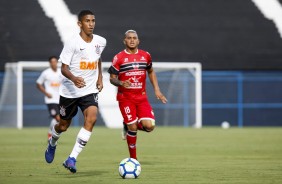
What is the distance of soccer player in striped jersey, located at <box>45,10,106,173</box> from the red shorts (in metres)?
1.14

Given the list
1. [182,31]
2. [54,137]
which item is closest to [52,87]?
[54,137]

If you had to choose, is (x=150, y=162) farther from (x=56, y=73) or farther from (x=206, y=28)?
(x=206, y=28)

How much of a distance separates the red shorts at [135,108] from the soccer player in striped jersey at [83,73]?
3.75 ft

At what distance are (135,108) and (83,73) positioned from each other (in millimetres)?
1554

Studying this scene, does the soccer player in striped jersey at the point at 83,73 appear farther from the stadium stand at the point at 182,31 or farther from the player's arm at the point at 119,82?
the stadium stand at the point at 182,31

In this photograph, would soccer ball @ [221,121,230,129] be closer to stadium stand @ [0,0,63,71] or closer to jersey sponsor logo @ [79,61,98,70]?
stadium stand @ [0,0,63,71]

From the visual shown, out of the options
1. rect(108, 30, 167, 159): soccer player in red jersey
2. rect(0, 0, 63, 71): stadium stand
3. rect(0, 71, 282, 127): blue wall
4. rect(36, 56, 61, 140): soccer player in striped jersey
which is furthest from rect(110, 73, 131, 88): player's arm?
rect(0, 71, 282, 127): blue wall

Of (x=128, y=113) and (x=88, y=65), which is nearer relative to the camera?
(x=88, y=65)

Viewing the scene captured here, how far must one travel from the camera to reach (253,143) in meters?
19.2

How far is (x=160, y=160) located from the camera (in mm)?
13953

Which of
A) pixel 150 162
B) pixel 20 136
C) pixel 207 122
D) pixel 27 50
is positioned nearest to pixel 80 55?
pixel 150 162

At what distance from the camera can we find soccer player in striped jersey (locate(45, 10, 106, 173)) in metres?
11.4

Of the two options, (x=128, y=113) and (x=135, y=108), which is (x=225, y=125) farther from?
(x=128, y=113)

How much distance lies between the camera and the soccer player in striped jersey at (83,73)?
37.3 feet
